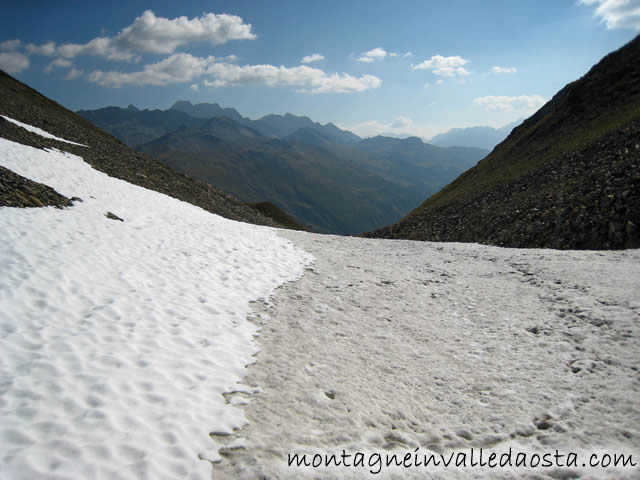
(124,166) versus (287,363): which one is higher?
(124,166)

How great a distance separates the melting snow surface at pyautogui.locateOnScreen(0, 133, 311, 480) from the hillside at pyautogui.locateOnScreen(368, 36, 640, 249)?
18.3 m

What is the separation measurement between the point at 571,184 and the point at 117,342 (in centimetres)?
3286

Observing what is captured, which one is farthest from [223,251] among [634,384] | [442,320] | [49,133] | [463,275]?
[49,133]

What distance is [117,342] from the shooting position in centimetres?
778

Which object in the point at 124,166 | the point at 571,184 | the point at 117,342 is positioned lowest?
the point at 117,342

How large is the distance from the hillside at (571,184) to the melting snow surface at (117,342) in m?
18.3

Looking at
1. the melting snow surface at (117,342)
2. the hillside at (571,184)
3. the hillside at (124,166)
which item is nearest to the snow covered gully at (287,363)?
the melting snow surface at (117,342)

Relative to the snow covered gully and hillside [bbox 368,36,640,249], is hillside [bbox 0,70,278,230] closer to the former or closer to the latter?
the snow covered gully

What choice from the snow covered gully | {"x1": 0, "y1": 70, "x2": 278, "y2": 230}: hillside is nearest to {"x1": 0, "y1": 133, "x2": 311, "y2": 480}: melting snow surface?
the snow covered gully

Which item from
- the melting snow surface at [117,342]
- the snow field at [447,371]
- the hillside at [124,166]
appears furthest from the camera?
the hillside at [124,166]

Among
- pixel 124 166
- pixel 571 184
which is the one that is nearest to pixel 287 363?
pixel 571 184

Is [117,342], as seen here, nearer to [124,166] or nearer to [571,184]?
[571,184]

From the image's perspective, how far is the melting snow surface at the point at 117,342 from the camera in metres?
4.96

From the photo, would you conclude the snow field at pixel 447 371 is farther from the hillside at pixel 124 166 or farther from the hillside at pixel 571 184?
the hillside at pixel 124 166
